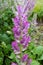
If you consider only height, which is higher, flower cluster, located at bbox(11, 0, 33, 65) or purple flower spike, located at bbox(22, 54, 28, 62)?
flower cluster, located at bbox(11, 0, 33, 65)

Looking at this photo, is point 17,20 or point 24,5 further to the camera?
point 24,5

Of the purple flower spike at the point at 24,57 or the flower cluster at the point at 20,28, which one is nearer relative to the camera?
the flower cluster at the point at 20,28

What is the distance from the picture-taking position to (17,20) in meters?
1.57

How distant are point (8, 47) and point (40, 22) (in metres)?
3.09

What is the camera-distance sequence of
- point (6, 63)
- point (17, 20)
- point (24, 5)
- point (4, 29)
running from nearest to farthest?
point (17, 20)
point (24, 5)
point (6, 63)
point (4, 29)

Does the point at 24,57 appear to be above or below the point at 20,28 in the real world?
below

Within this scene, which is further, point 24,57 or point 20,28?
point 24,57

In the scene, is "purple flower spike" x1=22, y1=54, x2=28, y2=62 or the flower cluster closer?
the flower cluster

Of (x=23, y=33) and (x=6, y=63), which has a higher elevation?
(x=6, y=63)

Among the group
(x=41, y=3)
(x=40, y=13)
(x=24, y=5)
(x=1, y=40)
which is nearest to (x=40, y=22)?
(x=40, y=13)

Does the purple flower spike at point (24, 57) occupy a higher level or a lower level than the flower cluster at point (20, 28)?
lower

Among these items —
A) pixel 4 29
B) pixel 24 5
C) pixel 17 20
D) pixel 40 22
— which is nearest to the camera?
pixel 17 20

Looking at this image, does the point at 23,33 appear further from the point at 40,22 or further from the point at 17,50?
the point at 40,22

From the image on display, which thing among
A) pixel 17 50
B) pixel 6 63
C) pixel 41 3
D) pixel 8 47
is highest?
pixel 41 3
